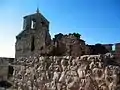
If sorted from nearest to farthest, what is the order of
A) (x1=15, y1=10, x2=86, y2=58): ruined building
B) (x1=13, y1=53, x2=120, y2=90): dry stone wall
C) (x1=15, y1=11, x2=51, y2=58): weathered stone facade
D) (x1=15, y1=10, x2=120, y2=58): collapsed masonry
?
(x1=13, y1=53, x2=120, y2=90): dry stone wall → (x1=15, y1=10, x2=120, y2=58): collapsed masonry → (x1=15, y1=10, x2=86, y2=58): ruined building → (x1=15, y1=11, x2=51, y2=58): weathered stone facade

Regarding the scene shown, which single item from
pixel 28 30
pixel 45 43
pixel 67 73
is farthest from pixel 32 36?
pixel 67 73

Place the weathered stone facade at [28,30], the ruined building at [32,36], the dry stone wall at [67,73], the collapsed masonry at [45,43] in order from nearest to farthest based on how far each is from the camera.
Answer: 1. the dry stone wall at [67,73]
2. the collapsed masonry at [45,43]
3. the ruined building at [32,36]
4. the weathered stone facade at [28,30]

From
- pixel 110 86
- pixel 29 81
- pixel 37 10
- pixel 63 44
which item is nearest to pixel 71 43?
pixel 63 44

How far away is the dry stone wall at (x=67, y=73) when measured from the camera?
4516 millimetres

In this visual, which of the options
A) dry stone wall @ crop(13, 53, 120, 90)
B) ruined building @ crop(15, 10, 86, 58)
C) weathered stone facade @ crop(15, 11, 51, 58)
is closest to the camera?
dry stone wall @ crop(13, 53, 120, 90)

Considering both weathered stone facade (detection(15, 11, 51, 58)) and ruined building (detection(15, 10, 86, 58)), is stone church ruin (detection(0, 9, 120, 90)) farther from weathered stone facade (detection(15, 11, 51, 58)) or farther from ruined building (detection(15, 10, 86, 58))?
weathered stone facade (detection(15, 11, 51, 58))

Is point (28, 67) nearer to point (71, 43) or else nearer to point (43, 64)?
point (43, 64)

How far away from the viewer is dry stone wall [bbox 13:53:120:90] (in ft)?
14.8

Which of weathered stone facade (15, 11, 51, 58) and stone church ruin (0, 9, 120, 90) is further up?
weathered stone facade (15, 11, 51, 58)

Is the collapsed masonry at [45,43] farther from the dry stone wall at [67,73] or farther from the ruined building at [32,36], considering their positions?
the dry stone wall at [67,73]

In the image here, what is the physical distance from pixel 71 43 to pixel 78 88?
2.54 metres

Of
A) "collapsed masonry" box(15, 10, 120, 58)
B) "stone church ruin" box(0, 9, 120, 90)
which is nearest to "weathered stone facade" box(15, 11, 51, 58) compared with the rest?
"collapsed masonry" box(15, 10, 120, 58)

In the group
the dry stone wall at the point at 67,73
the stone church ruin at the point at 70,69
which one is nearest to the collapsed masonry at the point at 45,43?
the stone church ruin at the point at 70,69

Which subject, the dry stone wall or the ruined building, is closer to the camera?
the dry stone wall
